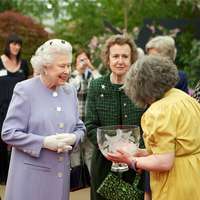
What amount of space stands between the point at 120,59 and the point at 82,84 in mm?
2208

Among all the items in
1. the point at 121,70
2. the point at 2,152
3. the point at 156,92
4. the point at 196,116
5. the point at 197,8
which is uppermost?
the point at 197,8

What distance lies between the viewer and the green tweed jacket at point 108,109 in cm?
266

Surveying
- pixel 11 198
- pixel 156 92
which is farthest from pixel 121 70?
pixel 11 198

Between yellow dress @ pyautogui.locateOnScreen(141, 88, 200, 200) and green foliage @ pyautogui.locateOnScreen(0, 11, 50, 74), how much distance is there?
6.50 meters

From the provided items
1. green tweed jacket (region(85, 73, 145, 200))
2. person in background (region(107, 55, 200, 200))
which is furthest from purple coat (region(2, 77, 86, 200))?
person in background (region(107, 55, 200, 200))

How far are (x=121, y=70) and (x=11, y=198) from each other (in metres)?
1.57

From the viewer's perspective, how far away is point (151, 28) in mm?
8359

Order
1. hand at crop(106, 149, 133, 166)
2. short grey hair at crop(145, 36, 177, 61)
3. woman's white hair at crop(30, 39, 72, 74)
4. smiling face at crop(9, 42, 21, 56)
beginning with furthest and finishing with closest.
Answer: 1. smiling face at crop(9, 42, 21, 56)
2. short grey hair at crop(145, 36, 177, 61)
3. woman's white hair at crop(30, 39, 72, 74)
4. hand at crop(106, 149, 133, 166)

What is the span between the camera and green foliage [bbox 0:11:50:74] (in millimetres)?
7648

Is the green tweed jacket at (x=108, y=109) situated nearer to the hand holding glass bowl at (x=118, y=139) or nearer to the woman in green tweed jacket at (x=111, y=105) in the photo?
the woman in green tweed jacket at (x=111, y=105)

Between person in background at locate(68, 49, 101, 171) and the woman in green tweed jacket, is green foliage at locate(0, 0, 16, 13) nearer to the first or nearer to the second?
person in background at locate(68, 49, 101, 171)

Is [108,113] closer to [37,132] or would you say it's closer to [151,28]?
[37,132]

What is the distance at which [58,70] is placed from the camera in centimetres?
223

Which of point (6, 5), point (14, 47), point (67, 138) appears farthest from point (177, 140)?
point (6, 5)
